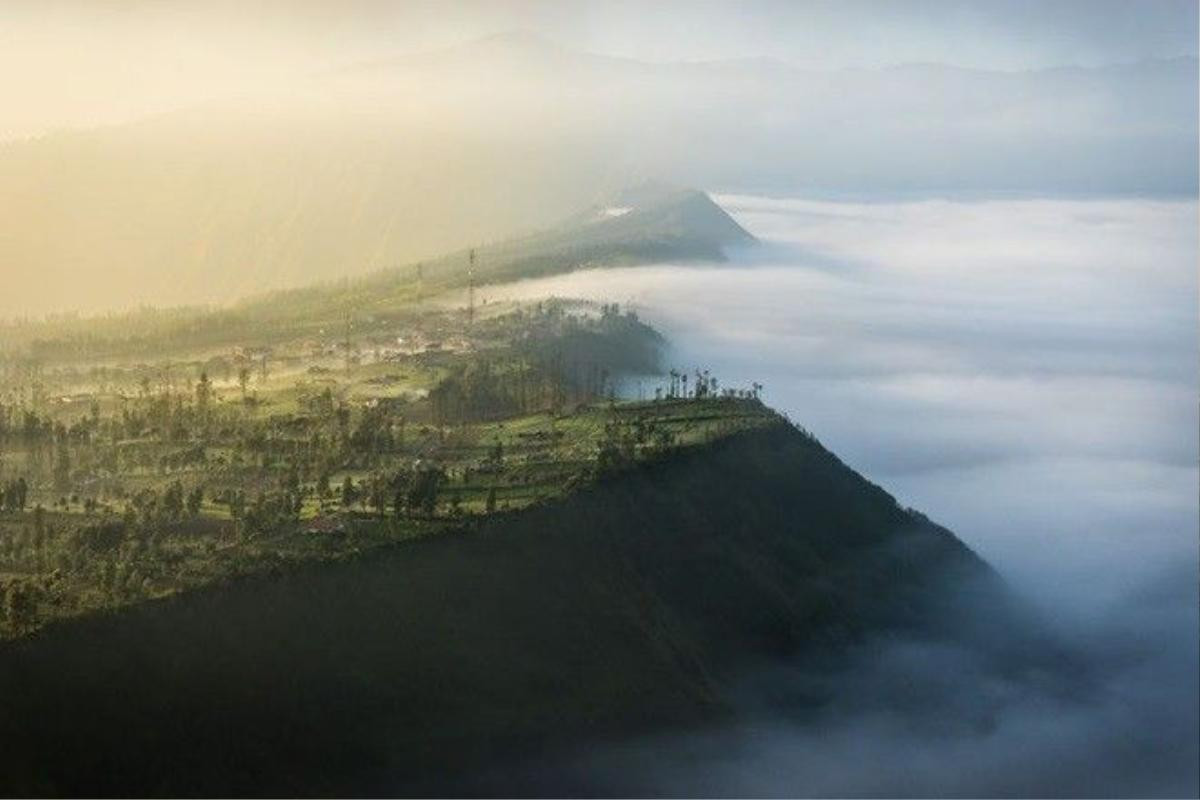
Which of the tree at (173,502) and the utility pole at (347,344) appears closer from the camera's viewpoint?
the tree at (173,502)

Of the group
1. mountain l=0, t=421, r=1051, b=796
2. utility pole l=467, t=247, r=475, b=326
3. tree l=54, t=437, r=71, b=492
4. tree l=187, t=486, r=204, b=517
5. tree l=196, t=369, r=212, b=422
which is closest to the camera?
mountain l=0, t=421, r=1051, b=796

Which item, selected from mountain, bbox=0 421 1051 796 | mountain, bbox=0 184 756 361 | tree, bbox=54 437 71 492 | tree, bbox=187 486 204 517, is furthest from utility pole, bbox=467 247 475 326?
tree, bbox=187 486 204 517

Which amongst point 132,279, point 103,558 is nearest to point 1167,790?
point 103,558

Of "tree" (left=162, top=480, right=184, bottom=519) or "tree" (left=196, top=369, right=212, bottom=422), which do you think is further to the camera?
"tree" (left=196, top=369, right=212, bottom=422)

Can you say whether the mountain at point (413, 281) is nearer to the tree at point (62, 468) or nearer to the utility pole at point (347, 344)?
the utility pole at point (347, 344)

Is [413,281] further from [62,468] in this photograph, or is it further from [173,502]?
[173,502]

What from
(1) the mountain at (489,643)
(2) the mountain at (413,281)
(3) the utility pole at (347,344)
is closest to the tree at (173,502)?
(1) the mountain at (489,643)

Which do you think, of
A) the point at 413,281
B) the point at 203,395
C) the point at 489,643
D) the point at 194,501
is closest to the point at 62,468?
the point at 194,501

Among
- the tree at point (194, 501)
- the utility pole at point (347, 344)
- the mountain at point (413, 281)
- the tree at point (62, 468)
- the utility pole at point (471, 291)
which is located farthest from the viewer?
the utility pole at point (471, 291)

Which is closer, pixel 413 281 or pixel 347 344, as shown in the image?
pixel 347 344

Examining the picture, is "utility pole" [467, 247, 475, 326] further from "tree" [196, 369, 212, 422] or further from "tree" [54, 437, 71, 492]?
"tree" [54, 437, 71, 492]
